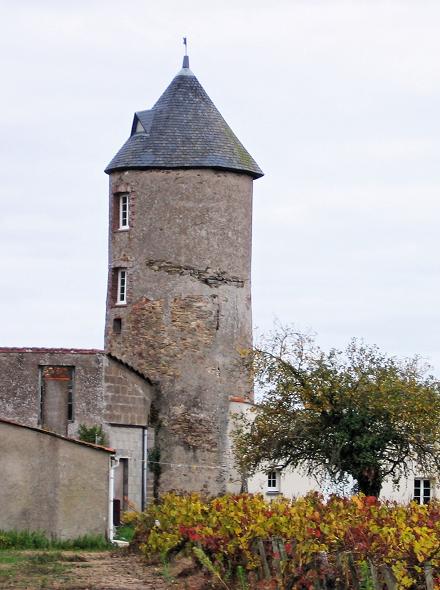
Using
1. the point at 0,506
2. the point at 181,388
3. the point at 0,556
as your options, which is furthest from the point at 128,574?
the point at 181,388

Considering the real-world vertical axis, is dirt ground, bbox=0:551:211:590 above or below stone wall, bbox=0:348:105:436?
below

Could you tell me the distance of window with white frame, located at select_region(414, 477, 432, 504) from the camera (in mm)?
52594

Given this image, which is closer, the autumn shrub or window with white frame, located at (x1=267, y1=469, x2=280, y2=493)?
the autumn shrub

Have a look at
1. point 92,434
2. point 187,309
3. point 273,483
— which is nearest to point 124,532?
point 92,434

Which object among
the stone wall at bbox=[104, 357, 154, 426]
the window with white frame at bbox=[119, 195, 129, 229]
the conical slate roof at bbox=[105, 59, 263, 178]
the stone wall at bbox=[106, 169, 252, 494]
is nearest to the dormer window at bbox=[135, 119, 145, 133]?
the conical slate roof at bbox=[105, 59, 263, 178]

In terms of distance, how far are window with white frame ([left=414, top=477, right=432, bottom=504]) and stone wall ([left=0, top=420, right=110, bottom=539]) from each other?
21.9 m

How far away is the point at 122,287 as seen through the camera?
48.9 m

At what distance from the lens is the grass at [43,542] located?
3017 centimetres

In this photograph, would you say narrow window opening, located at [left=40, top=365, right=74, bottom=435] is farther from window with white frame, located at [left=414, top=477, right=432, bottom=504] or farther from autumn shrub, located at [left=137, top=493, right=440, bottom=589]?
window with white frame, located at [left=414, top=477, right=432, bottom=504]

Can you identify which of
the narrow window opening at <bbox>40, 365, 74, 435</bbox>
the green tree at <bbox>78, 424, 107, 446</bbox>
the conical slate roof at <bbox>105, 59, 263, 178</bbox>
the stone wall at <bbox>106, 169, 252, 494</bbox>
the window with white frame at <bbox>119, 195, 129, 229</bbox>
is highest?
the conical slate roof at <bbox>105, 59, 263, 178</bbox>

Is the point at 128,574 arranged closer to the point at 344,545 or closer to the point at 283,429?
the point at 344,545

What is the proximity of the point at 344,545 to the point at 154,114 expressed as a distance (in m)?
29.5

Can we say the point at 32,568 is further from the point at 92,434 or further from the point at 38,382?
the point at 38,382

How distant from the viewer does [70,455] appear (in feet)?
107
